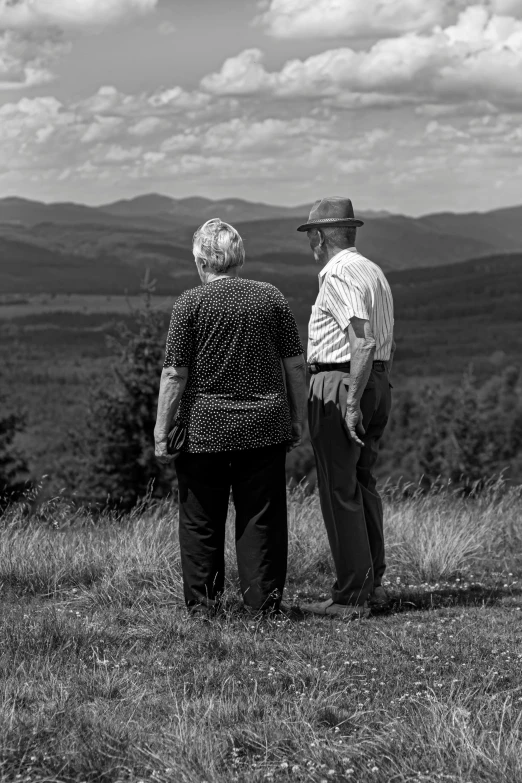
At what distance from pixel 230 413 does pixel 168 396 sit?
1.01 ft

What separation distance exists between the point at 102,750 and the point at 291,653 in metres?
1.31

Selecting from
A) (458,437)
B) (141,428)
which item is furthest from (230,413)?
(458,437)

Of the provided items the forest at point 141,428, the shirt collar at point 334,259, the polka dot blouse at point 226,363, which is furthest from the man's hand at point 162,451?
the forest at point 141,428

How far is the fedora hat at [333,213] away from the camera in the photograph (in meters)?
5.05

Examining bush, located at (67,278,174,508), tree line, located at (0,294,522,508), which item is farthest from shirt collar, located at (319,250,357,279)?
bush, located at (67,278,174,508)

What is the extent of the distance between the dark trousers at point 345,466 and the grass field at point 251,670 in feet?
0.91

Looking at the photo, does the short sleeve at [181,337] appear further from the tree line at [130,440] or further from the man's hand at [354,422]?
the tree line at [130,440]

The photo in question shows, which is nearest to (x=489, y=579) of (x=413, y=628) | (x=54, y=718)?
(x=413, y=628)

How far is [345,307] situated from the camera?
4.89 m

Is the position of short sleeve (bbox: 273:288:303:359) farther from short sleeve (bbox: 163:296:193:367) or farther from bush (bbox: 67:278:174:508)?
bush (bbox: 67:278:174:508)

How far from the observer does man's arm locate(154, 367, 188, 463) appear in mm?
4770

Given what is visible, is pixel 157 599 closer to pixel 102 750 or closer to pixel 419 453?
pixel 102 750

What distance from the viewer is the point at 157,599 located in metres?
5.27

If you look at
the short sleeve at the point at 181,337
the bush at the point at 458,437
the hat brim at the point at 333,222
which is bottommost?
the bush at the point at 458,437
